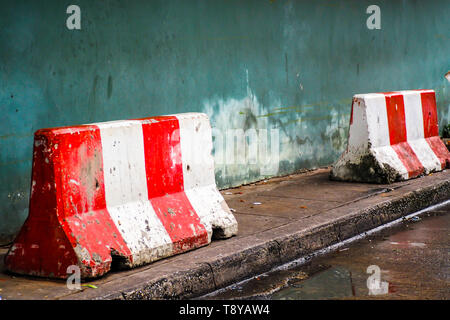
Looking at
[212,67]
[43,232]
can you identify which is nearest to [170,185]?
[43,232]

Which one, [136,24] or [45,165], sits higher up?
[136,24]

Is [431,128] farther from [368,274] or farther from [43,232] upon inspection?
[43,232]

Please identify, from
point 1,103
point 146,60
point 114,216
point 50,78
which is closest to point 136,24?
point 146,60

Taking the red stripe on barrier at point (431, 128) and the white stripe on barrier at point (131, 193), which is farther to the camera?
the red stripe on barrier at point (431, 128)

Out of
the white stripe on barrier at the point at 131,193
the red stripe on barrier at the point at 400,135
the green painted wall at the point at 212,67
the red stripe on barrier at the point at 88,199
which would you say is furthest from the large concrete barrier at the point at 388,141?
the red stripe on barrier at the point at 88,199

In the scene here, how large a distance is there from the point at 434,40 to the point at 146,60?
616 cm

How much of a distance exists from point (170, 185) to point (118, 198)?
0.50 metres

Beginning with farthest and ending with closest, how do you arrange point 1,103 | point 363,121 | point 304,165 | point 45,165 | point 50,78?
point 304,165 < point 363,121 < point 50,78 < point 1,103 < point 45,165

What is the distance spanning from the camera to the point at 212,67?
22.9ft

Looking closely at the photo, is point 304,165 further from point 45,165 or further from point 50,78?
point 45,165

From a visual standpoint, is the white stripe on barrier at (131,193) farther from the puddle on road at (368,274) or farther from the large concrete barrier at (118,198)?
the puddle on road at (368,274)

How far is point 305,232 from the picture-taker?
529 centimetres

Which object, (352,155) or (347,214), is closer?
(347,214)

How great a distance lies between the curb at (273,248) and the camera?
4098 mm
